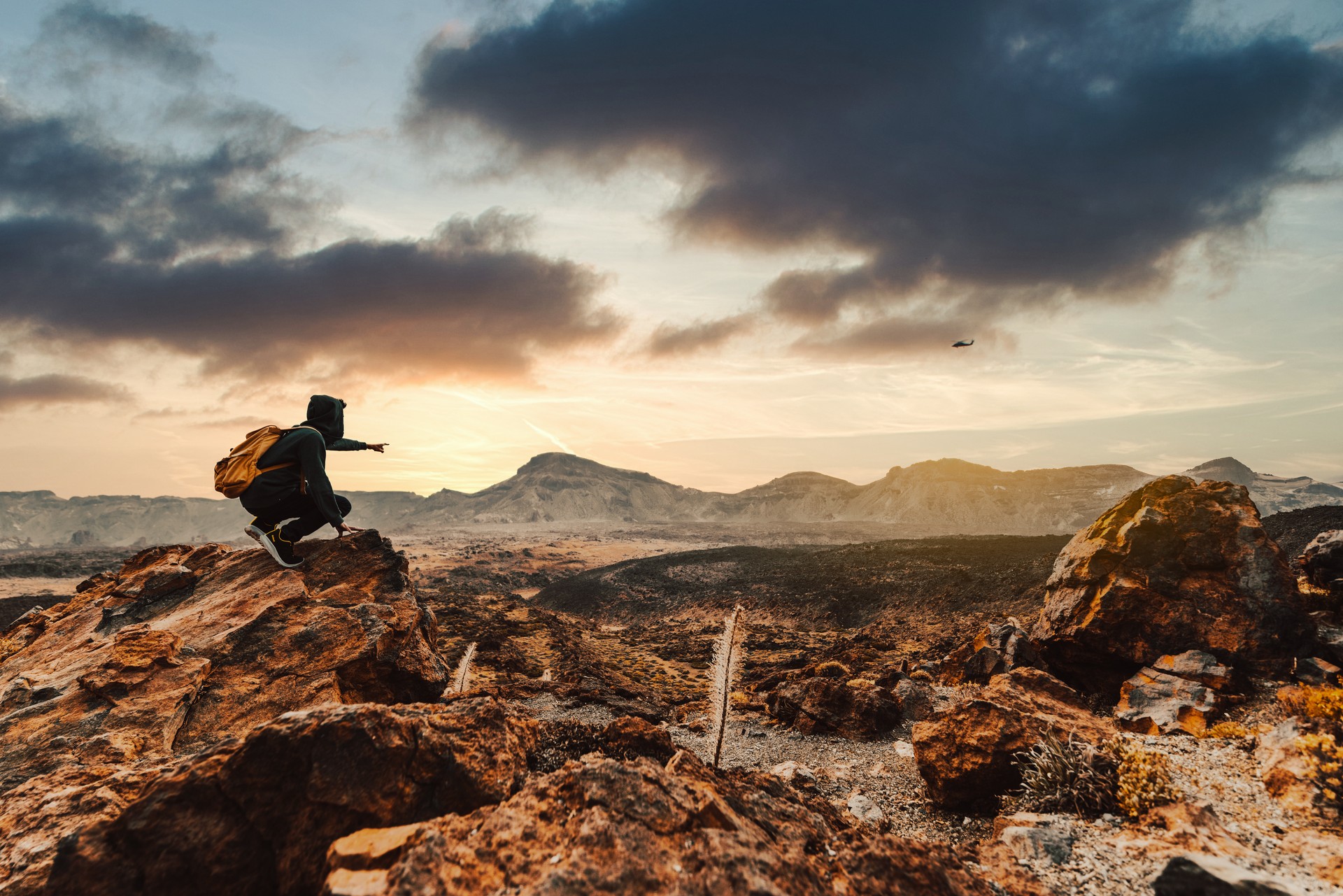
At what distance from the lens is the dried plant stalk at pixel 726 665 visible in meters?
7.53

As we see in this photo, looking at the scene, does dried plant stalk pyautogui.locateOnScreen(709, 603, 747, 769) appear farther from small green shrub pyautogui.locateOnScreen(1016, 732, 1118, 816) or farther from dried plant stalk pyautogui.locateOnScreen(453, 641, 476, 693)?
dried plant stalk pyautogui.locateOnScreen(453, 641, 476, 693)

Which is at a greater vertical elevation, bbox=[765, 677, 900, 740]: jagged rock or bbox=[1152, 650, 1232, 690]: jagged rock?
bbox=[1152, 650, 1232, 690]: jagged rock

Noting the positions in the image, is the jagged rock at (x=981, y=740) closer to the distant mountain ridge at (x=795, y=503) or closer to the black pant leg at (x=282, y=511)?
the black pant leg at (x=282, y=511)

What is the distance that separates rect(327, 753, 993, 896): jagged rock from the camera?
85.5 inches

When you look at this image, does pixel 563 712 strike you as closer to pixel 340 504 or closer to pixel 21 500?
pixel 340 504

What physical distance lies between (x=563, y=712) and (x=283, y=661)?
6.23 metres

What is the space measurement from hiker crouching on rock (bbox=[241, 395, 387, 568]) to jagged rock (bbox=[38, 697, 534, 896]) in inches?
146

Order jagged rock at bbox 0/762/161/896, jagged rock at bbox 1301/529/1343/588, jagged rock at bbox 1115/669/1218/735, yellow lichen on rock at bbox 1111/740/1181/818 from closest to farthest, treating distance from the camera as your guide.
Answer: jagged rock at bbox 0/762/161/896 < yellow lichen on rock at bbox 1111/740/1181/818 < jagged rock at bbox 1115/669/1218/735 < jagged rock at bbox 1301/529/1343/588

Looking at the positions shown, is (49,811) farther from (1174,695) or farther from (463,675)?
(1174,695)

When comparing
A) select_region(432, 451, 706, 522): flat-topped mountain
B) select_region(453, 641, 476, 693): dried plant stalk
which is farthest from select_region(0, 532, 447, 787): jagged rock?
select_region(432, 451, 706, 522): flat-topped mountain

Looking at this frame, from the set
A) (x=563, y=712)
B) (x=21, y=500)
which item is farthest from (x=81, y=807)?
(x=21, y=500)

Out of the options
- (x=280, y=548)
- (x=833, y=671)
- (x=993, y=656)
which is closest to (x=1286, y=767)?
(x=993, y=656)

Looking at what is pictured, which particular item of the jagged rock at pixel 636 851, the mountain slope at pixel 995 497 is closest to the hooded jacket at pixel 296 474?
the jagged rock at pixel 636 851

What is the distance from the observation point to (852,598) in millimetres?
30156
